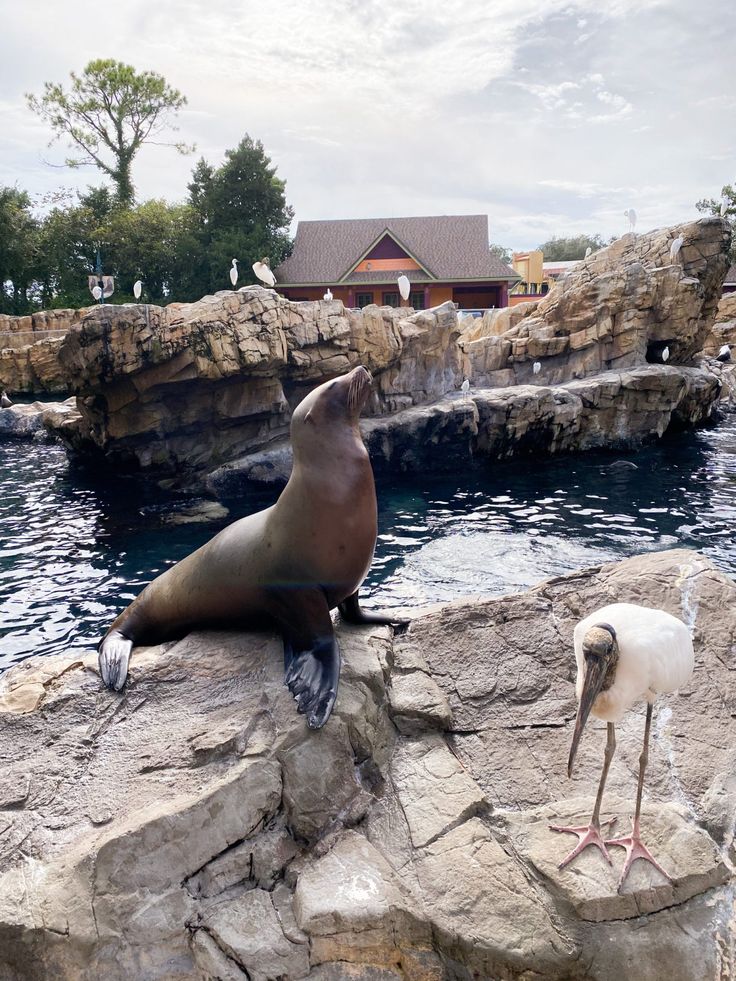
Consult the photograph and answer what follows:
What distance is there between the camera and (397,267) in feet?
86.7

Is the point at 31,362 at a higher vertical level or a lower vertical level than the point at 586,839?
higher

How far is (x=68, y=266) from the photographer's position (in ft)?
88.5

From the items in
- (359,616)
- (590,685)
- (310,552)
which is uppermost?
(310,552)

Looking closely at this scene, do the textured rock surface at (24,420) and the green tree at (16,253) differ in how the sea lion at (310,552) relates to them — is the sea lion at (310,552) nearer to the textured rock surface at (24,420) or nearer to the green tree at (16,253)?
the textured rock surface at (24,420)

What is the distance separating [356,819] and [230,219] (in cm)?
2652

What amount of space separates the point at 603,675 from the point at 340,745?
1.05 m

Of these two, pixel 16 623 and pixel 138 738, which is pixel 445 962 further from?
pixel 16 623

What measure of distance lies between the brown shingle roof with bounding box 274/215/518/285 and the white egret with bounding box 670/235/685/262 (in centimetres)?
1029

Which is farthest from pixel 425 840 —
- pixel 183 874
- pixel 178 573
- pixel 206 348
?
pixel 206 348

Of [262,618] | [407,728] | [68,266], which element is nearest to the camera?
[407,728]

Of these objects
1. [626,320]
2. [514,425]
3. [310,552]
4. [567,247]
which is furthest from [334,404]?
[567,247]

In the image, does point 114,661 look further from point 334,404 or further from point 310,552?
point 334,404

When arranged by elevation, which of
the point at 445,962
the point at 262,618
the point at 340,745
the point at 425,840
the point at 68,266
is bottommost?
the point at 445,962

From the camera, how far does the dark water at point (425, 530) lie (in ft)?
23.9
